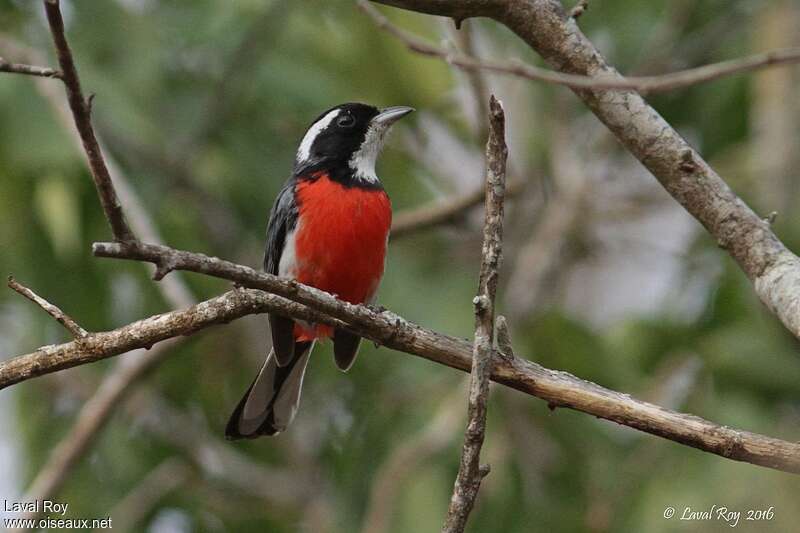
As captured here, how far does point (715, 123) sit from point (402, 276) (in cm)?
215

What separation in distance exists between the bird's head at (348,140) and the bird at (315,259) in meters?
0.03

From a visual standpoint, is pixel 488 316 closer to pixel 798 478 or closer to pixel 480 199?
pixel 798 478

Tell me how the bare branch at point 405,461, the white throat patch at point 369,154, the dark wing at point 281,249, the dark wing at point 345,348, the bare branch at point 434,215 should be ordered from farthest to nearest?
the bare branch at point 434,215
the bare branch at point 405,461
the white throat patch at point 369,154
the dark wing at point 345,348
the dark wing at point 281,249

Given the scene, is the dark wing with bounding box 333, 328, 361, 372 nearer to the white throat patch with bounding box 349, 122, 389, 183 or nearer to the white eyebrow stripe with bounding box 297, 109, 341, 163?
the white throat patch with bounding box 349, 122, 389, 183

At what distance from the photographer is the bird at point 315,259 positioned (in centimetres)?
468

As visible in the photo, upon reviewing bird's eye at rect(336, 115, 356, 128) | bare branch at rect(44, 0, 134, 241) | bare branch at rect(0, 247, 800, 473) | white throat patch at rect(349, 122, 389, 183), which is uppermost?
bird's eye at rect(336, 115, 356, 128)

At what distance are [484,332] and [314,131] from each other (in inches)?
110

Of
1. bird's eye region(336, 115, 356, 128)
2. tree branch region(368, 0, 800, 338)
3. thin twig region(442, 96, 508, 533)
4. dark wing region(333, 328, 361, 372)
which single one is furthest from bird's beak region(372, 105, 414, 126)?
thin twig region(442, 96, 508, 533)

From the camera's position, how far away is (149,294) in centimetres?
643

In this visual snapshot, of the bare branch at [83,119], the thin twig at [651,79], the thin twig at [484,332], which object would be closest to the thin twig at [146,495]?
the thin twig at [484,332]

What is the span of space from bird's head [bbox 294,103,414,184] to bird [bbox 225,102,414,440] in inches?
1.1

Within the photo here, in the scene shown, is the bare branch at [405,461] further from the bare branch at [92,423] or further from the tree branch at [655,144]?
the tree branch at [655,144]

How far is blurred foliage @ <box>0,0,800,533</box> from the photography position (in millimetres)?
5285

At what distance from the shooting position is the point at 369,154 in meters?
5.38
